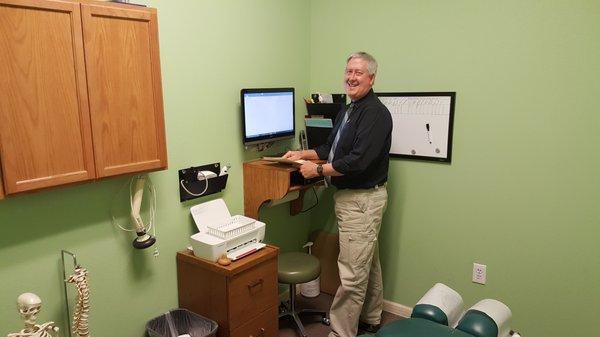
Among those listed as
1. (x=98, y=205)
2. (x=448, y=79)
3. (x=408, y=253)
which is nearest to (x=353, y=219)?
(x=408, y=253)

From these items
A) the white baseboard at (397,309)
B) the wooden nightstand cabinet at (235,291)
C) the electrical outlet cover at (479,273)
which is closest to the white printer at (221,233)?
the wooden nightstand cabinet at (235,291)

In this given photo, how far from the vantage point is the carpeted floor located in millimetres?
2709

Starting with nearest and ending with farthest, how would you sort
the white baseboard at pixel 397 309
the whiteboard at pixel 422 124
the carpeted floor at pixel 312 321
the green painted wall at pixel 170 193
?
the green painted wall at pixel 170 193 → the whiteboard at pixel 422 124 → the carpeted floor at pixel 312 321 → the white baseboard at pixel 397 309

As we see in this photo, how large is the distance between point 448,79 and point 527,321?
152cm

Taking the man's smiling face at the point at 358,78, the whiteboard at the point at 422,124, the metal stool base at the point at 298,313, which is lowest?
the metal stool base at the point at 298,313

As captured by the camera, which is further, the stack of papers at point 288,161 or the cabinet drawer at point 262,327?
the stack of papers at point 288,161

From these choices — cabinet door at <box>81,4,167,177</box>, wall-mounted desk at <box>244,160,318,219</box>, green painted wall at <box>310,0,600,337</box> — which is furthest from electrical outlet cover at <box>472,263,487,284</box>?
cabinet door at <box>81,4,167,177</box>

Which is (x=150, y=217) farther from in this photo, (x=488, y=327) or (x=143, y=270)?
(x=488, y=327)

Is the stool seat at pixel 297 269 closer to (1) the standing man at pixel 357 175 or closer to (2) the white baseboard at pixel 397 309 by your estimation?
(1) the standing man at pixel 357 175

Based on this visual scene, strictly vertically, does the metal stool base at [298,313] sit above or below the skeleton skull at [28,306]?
below

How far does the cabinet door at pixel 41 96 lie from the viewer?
1.38m

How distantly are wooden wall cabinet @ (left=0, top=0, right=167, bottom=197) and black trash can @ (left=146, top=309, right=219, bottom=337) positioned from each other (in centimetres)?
86

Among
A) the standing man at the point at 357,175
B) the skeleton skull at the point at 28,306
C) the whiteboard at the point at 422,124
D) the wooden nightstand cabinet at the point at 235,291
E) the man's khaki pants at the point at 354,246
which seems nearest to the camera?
the skeleton skull at the point at 28,306

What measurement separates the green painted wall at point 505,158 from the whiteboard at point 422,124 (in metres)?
0.05
